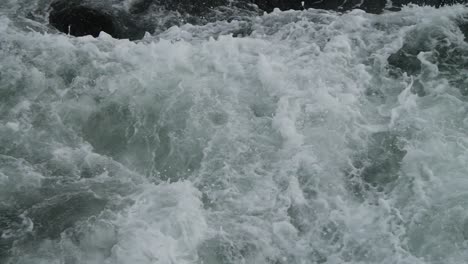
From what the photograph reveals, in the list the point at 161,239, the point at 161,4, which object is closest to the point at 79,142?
the point at 161,239

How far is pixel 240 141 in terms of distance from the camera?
799 centimetres

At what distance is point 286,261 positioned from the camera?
21.9ft

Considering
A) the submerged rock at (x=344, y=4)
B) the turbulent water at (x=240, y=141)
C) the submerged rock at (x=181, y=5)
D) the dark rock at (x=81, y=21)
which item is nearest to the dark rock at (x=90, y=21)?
the dark rock at (x=81, y=21)

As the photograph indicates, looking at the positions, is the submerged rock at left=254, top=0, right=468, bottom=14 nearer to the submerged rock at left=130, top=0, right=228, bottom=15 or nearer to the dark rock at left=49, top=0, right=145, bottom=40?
the submerged rock at left=130, top=0, right=228, bottom=15

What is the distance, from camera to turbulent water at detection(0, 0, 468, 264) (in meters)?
6.83

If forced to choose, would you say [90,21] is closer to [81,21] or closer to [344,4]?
[81,21]

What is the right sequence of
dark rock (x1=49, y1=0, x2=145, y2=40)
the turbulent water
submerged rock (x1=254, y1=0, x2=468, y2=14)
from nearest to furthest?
the turbulent water
dark rock (x1=49, y1=0, x2=145, y2=40)
submerged rock (x1=254, y1=0, x2=468, y2=14)

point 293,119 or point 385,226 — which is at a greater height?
point 293,119

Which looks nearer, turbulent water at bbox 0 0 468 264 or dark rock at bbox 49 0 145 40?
turbulent water at bbox 0 0 468 264

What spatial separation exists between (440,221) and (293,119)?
262cm

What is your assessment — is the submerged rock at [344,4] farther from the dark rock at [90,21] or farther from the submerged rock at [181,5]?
the dark rock at [90,21]

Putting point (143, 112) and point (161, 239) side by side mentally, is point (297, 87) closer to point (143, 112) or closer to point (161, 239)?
point (143, 112)

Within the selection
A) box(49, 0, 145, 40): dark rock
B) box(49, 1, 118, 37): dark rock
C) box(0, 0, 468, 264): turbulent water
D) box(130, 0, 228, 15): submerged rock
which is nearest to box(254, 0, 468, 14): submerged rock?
box(0, 0, 468, 264): turbulent water

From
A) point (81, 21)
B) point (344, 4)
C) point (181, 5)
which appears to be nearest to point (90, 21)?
point (81, 21)
